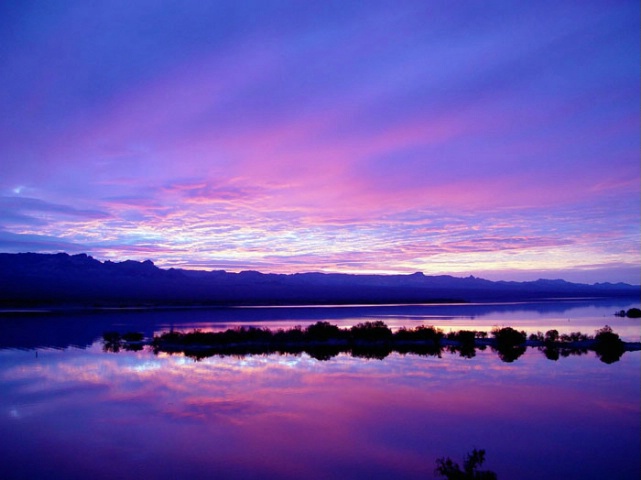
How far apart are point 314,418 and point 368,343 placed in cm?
1501

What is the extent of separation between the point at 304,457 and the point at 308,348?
15.9 m

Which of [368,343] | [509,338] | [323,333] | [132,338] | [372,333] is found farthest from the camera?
[323,333]

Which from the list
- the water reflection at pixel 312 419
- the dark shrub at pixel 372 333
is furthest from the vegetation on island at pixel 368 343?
the water reflection at pixel 312 419

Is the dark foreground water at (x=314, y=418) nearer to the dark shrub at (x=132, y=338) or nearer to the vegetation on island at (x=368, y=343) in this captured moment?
the vegetation on island at (x=368, y=343)

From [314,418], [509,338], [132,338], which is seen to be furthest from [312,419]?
[132,338]

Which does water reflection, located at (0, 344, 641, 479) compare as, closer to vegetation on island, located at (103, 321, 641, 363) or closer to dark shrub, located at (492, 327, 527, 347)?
vegetation on island, located at (103, 321, 641, 363)

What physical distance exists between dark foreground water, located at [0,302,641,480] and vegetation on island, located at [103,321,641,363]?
9.51 feet

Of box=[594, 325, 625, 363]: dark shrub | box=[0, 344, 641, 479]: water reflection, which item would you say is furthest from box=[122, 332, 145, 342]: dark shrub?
box=[594, 325, 625, 363]: dark shrub

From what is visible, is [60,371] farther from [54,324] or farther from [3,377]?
[54,324]

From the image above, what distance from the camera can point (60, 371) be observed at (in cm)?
1944

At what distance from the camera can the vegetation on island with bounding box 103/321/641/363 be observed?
24.8m

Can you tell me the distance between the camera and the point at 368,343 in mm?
27781

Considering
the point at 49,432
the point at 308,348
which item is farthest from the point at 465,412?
the point at 308,348

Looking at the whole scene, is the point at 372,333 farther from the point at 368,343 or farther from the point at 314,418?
the point at 314,418
